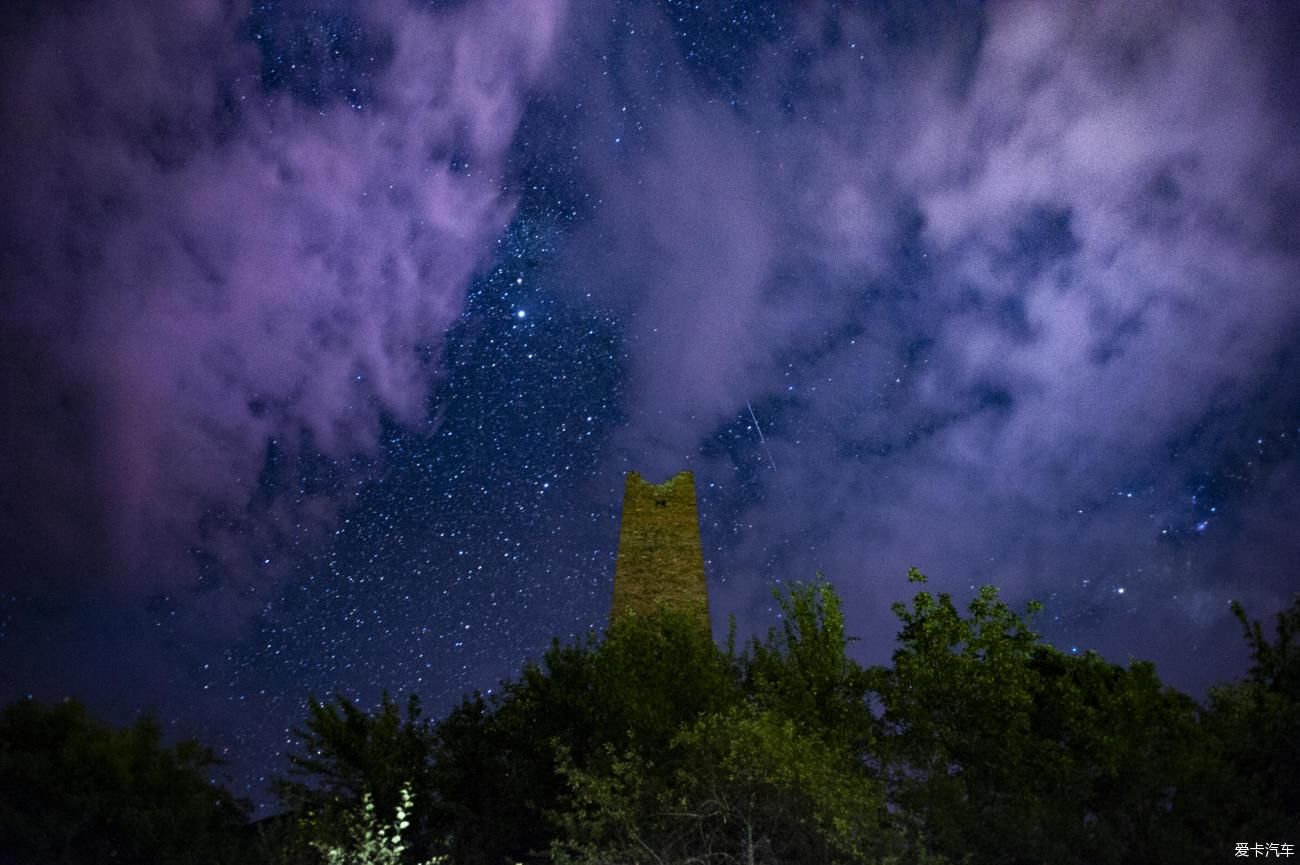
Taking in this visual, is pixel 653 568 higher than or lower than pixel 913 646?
higher

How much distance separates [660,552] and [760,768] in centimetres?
1369

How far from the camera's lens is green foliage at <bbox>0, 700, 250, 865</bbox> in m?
15.2

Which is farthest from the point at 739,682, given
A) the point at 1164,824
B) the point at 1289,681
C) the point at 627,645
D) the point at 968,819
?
the point at 1289,681

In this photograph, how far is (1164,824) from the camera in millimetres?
15977

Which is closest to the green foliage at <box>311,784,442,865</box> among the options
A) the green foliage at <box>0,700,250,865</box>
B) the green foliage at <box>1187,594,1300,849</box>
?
the green foliage at <box>0,700,250,865</box>

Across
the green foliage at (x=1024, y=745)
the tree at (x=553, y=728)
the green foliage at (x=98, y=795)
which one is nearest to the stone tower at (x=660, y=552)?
the tree at (x=553, y=728)

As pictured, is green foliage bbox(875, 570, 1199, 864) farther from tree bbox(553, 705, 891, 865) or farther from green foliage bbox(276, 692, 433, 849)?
green foliage bbox(276, 692, 433, 849)

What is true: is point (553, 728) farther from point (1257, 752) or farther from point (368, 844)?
point (1257, 752)

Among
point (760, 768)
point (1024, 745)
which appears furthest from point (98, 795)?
point (1024, 745)

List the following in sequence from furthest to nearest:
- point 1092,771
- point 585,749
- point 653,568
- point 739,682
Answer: point 653,568, point 739,682, point 585,749, point 1092,771

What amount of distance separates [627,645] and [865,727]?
643cm

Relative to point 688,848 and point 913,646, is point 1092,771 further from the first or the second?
point 688,848

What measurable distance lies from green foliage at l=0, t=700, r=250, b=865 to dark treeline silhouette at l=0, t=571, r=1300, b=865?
4 cm

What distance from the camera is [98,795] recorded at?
15.8 m
